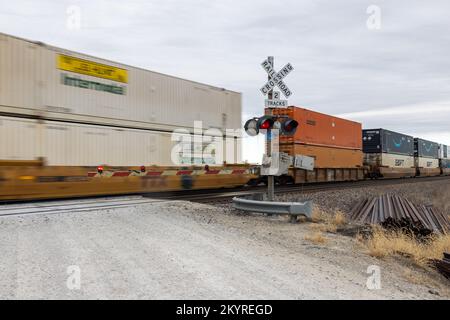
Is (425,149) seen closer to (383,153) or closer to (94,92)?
(383,153)

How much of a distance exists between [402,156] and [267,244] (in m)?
33.3

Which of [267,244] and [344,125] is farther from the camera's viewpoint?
[344,125]

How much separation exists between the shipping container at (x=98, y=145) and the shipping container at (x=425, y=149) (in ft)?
99.2

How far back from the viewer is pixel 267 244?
5789mm

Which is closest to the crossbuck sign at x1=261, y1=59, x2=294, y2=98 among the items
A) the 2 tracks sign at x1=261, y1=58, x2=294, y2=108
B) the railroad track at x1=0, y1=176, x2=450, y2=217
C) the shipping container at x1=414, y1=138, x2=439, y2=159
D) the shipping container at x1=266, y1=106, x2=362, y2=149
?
the 2 tracks sign at x1=261, y1=58, x2=294, y2=108

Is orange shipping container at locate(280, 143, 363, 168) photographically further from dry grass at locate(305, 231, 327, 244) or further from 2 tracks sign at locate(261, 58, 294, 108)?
dry grass at locate(305, 231, 327, 244)

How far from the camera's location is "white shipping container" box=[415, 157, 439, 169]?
128 ft

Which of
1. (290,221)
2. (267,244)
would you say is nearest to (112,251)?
(267,244)

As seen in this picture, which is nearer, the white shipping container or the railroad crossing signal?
the railroad crossing signal

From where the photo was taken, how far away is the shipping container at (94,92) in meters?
10.3

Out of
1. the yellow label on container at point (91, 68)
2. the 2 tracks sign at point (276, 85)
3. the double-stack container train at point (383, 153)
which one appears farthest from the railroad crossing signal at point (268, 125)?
the double-stack container train at point (383, 153)

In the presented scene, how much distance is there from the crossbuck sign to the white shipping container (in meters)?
35.7

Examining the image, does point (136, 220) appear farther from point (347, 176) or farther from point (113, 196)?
point (347, 176)

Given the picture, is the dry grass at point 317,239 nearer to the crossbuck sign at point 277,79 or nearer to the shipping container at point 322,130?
the crossbuck sign at point 277,79
